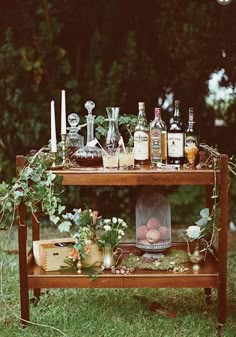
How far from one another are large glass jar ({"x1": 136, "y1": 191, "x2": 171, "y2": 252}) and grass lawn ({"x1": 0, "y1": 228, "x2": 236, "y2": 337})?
1.03 ft

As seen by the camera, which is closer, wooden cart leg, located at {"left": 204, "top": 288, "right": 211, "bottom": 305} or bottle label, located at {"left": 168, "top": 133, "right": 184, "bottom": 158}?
bottle label, located at {"left": 168, "top": 133, "right": 184, "bottom": 158}

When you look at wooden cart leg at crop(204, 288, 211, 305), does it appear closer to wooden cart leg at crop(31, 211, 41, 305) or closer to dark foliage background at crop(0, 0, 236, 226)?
wooden cart leg at crop(31, 211, 41, 305)

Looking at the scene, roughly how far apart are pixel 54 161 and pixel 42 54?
214cm

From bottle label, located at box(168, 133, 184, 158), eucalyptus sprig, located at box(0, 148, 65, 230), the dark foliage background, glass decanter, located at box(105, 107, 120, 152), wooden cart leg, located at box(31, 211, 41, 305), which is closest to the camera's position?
eucalyptus sprig, located at box(0, 148, 65, 230)

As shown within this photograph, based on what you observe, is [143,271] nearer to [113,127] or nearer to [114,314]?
[114,314]

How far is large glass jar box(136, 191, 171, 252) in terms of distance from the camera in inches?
118

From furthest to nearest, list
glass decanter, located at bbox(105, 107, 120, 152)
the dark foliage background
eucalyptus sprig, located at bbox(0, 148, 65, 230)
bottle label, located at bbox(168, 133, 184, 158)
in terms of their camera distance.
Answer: the dark foliage background → glass decanter, located at bbox(105, 107, 120, 152) → bottle label, located at bbox(168, 133, 184, 158) → eucalyptus sprig, located at bbox(0, 148, 65, 230)

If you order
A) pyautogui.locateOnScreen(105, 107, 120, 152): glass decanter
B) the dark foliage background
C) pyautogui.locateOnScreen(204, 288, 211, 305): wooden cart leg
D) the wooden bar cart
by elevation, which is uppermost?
the dark foliage background

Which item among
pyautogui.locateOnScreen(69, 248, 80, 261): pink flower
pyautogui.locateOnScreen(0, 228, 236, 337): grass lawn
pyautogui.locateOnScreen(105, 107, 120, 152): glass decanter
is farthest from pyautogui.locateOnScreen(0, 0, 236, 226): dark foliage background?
pyautogui.locateOnScreen(69, 248, 80, 261): pink flower

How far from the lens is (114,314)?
3.05 metres

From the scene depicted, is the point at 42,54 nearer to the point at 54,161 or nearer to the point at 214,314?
the point at 54,161

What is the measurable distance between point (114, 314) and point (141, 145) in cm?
78

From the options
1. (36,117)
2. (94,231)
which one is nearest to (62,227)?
(94,231)

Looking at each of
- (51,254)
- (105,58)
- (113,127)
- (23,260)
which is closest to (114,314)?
(51,254)
